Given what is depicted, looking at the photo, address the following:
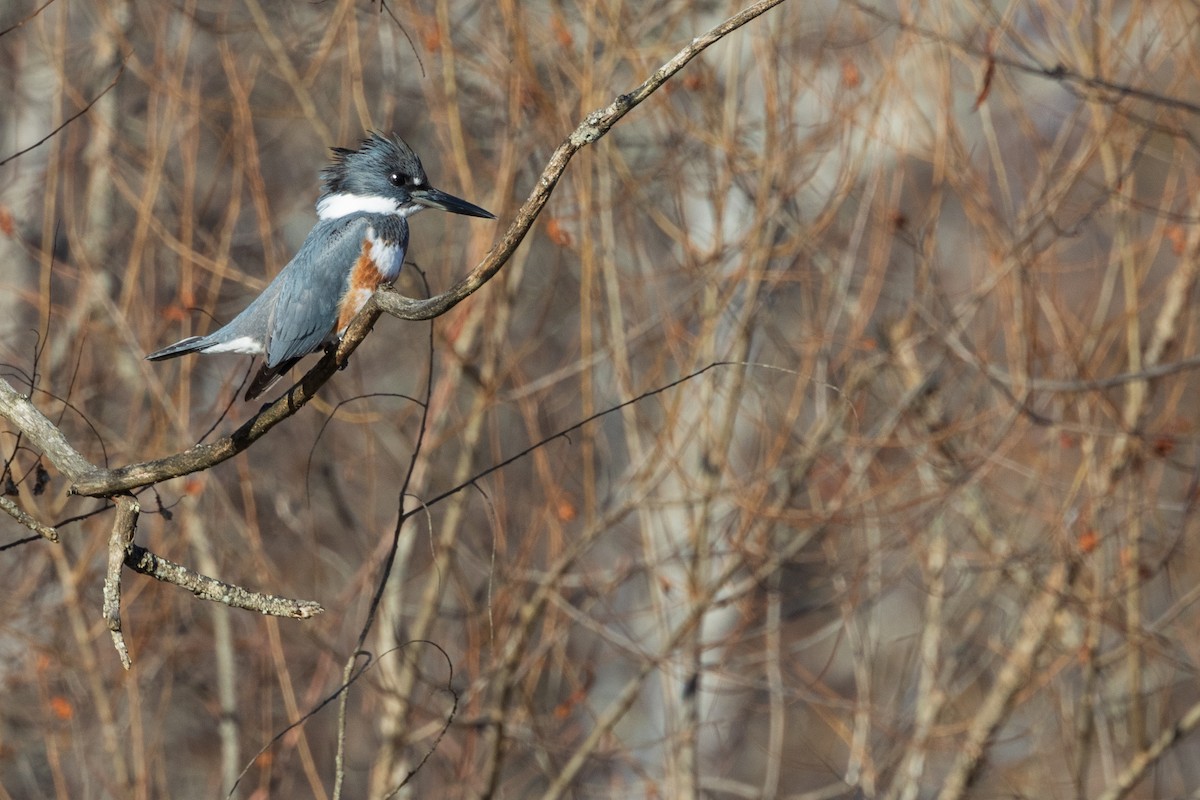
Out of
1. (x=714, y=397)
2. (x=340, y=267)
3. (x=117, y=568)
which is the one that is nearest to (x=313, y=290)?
(x=340, y=267)

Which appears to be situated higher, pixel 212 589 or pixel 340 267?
pixel 340 267

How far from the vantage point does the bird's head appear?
12.1ft

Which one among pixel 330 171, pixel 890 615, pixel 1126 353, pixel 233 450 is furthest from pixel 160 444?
pixel 890 615

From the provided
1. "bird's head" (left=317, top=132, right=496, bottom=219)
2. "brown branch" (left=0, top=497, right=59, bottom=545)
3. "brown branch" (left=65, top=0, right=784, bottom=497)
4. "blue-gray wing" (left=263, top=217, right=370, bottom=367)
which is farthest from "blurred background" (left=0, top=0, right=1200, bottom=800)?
"brown branch" (left=0, top=497, right=59, bottom=545)

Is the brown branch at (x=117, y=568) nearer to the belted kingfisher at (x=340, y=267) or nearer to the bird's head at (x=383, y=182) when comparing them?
the belted kingfisher at (x=340, y=267)

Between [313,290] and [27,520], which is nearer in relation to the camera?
[27,520]

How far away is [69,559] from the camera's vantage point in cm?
537

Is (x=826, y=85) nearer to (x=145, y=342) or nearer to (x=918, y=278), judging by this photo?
(x=918, y=278)

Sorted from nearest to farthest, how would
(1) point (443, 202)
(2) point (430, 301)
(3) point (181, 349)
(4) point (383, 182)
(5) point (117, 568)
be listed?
1. (5) point (117, 568)
2. (2) point (430, 301)
3. (3) point (181, 349)
4. (1) point (443, 202)
5. (4) point (383, 182)

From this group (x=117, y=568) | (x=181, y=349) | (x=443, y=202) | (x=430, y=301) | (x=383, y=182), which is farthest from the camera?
(x=383, y=182)

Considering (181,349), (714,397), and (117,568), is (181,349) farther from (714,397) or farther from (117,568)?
(714,397)

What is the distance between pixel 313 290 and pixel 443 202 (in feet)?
1.86

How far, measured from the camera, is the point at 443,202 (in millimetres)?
3609

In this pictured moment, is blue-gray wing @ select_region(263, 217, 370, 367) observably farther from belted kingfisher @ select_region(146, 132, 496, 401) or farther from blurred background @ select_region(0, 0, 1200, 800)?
blurred background @ select_region(0, 0, 1200, 800)
